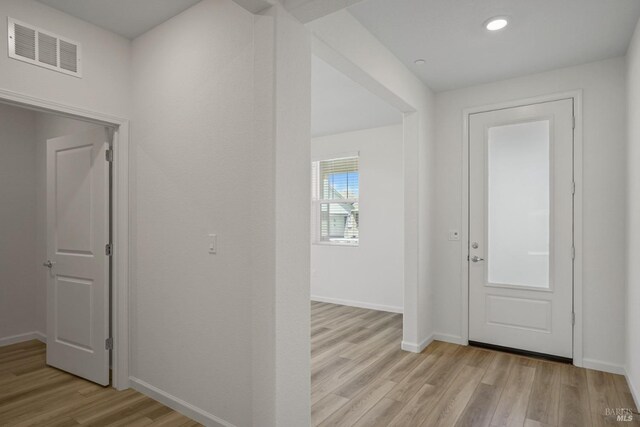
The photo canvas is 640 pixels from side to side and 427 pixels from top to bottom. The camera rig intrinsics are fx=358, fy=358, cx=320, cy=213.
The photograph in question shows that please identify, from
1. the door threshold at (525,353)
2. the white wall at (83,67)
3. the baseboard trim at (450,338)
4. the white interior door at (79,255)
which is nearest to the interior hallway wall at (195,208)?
the white wall at (83,67)

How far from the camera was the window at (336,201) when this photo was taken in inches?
226

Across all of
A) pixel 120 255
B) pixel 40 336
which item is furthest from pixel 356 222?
pixel 40 336

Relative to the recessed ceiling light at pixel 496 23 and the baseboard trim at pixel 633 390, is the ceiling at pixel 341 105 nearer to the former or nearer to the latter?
the recessed ceiling light at pixel 496 23

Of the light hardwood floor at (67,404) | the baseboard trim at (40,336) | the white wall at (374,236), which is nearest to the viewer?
the light hardwood floor at (67,404)

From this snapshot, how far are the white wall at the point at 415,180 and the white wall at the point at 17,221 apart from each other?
3.74m

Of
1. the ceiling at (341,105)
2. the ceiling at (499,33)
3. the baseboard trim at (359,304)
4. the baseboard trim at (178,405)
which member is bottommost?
the baseboard trim at (359,304)

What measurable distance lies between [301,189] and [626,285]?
2905 millimetres

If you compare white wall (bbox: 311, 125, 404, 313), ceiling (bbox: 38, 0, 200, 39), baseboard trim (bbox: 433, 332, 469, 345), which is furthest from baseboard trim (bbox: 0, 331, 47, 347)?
baseboard trim (bbox: 433, 332, 469, 345)

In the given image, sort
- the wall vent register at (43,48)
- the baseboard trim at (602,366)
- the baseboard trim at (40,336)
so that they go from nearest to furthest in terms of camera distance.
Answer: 1. the wall vent register at (43,48)
2. the baseboard trim at (602,366)
3. the baseboard trim at (40,336)

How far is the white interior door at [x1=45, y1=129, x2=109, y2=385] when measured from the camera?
110 inches

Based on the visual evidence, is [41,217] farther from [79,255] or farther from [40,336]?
[79,255]

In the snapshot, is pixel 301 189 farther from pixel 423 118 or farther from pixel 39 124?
pixel 39 124

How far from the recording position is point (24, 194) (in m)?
3.96

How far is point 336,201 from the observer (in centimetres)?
590
